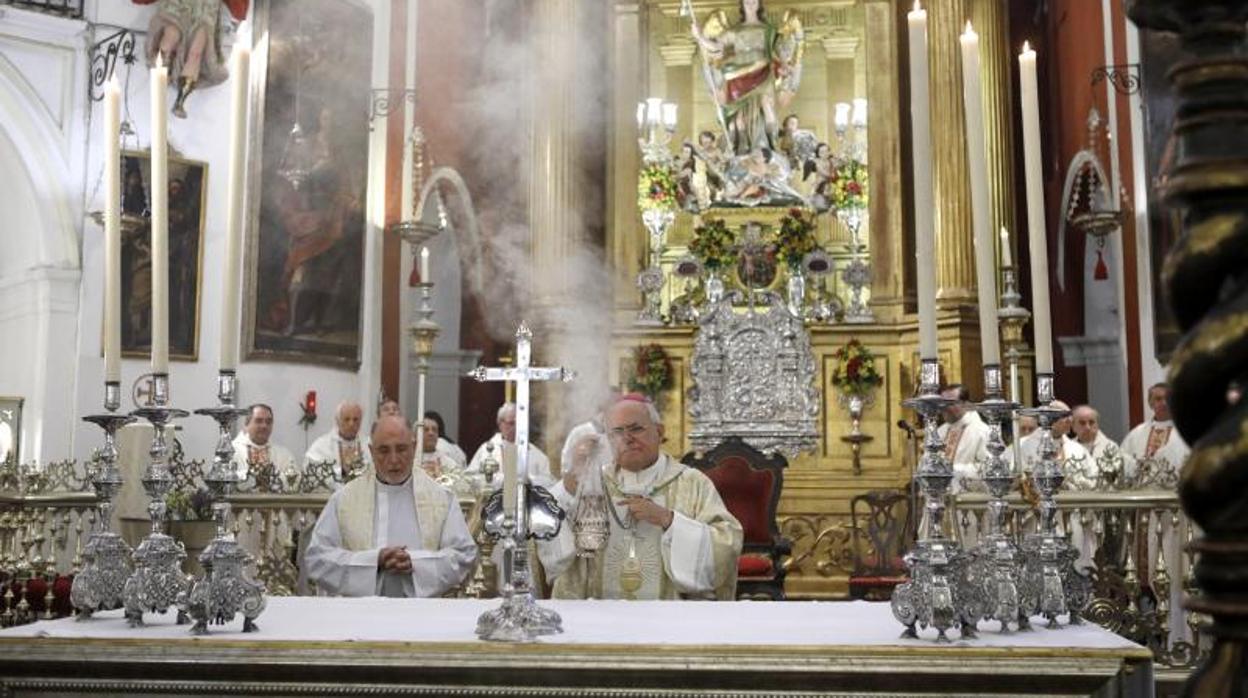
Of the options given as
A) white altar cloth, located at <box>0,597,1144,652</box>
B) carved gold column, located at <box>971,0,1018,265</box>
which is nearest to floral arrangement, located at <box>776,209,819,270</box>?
carved gold column, located at <box>971,0,1018,265</box>

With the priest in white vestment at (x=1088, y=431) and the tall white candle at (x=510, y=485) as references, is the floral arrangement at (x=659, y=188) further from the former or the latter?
the tall white candle at (x=510, y=485)

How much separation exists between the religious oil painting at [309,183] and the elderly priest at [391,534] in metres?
7.11

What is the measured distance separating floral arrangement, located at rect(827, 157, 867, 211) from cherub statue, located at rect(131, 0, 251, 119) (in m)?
5.98

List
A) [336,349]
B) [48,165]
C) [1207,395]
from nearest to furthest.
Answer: [1207,395], [48,165], [336,349]

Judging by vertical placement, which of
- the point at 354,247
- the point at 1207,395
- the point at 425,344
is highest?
the point at 354,247

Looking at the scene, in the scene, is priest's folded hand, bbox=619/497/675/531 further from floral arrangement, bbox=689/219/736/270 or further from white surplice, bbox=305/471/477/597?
floral arrangement, bbox=689/219/736/270

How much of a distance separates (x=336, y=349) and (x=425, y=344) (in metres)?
3.21

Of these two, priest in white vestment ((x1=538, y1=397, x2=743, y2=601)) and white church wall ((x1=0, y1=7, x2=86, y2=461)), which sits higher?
white church wall ((x1=0, y1=7, x2=86, y2=461))

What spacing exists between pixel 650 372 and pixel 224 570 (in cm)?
1019

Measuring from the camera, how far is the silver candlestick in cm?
287

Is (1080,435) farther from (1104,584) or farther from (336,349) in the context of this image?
(336,349)

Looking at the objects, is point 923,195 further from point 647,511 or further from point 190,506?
point 190,506

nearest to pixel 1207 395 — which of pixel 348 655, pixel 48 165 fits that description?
pixel 348 655

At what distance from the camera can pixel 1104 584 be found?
19.4ft
